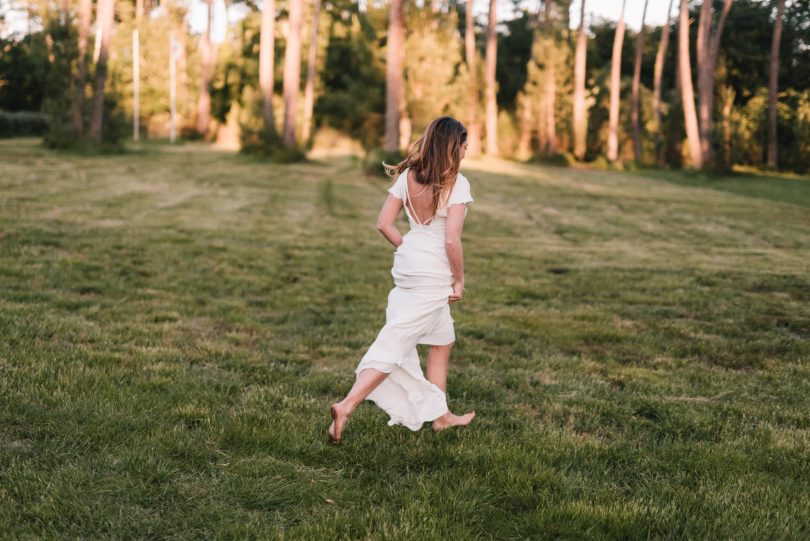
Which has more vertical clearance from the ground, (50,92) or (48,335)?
(50,92)

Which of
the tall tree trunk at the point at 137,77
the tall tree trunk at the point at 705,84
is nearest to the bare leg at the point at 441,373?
the tall tree trunk at the point at 705,84

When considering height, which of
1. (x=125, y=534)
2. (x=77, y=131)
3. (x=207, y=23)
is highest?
(x=207, y=23)

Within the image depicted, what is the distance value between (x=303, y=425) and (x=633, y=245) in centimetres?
1106

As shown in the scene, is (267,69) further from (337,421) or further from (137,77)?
(337,421)

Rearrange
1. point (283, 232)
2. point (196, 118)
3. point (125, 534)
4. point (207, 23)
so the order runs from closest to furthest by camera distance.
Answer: point (125, 534)
point (283, 232)
point (207, 23)
point (196, 118)

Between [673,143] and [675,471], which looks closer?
[675,471]

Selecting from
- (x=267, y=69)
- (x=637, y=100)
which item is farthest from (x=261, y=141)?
(x=637, y=100)

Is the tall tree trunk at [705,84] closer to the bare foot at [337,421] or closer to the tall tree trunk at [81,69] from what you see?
the tall tree trunk at [81,69]

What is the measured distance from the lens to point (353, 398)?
14.0 feet

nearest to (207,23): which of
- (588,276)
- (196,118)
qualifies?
(196,118)

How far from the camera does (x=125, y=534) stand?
127 inches

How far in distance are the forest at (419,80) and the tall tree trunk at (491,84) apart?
95 mm

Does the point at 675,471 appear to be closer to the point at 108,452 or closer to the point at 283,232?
the point at 108,452

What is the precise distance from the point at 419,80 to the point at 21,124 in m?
28.4
